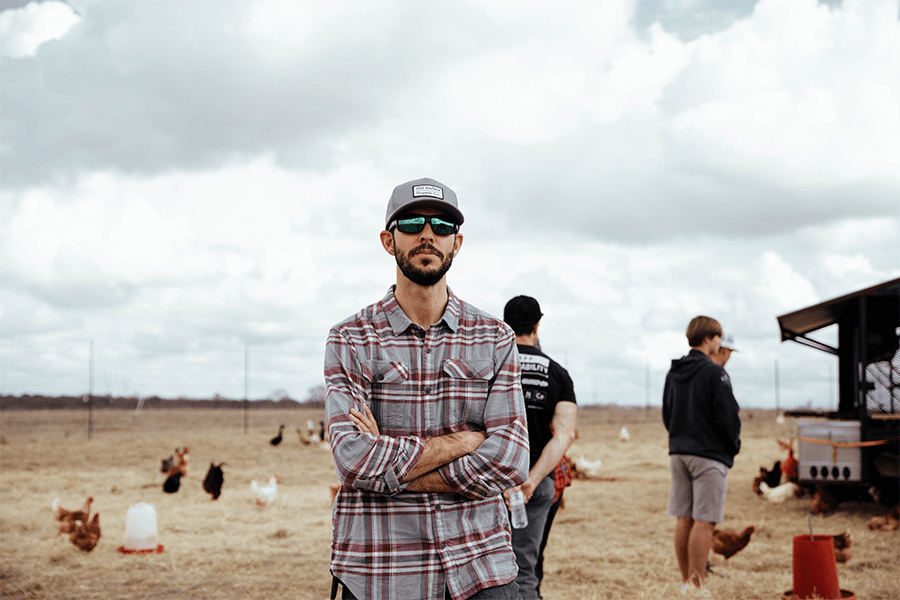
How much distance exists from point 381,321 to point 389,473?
0.47 metres

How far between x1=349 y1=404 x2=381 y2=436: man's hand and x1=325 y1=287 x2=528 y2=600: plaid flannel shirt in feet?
0.06

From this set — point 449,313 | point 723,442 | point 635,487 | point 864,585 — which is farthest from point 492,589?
point 635,487

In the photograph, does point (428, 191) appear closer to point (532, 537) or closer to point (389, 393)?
point (389, 393)

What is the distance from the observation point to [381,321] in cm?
228

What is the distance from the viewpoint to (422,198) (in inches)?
88.5

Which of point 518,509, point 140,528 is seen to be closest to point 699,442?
point 518,509

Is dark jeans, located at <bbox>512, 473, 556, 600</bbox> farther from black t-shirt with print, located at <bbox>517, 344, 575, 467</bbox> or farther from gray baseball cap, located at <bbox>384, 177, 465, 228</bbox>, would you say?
gray baseball cap, located at <bbox>384, 177, 465, 228</bbox>

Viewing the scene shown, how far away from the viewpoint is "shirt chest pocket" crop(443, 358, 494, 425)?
2.20 meters

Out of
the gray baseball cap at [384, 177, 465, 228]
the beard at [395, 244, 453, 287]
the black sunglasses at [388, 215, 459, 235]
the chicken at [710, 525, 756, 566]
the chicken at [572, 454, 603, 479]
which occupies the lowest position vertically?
the chicken at [572, 454, 603, 479]

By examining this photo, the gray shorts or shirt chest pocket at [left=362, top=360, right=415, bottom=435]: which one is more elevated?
shirt chest pocket at [left=362, top=360, right=415, bottom=435]

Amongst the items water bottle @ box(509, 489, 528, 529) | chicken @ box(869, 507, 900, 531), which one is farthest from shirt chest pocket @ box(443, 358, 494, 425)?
chicken @ box(869, 507, 900, 531)

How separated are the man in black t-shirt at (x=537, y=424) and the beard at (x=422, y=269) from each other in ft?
4.73

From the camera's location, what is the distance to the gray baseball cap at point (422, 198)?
7.39ft

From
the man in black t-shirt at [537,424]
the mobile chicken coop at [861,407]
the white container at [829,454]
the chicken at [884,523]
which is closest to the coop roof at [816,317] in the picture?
the mobile chicken coop at [861,407]
